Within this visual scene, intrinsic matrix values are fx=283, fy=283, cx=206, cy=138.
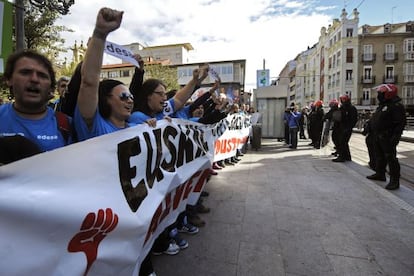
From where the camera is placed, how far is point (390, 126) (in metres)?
5.37

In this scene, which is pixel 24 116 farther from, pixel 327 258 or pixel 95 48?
pixel 327 258

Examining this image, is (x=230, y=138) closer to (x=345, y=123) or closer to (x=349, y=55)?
(x=345, y=123)

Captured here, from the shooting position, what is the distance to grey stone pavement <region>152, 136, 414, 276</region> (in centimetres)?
267

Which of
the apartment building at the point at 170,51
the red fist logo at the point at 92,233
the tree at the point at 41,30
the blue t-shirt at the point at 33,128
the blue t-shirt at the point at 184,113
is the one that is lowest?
the red fist logo at the point at 92,233

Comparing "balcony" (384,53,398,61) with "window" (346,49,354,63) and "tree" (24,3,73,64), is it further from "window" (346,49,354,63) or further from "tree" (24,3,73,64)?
"tree" (24,3,73,64)

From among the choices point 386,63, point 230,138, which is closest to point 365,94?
point 386,63

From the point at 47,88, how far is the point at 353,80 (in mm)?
49906

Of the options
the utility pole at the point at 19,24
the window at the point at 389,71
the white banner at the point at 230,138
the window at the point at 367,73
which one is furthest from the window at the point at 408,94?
the utility pole at the point at 19,24

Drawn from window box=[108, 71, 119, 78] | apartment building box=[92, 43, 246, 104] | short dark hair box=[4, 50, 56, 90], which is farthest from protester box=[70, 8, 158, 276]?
window box=[108, 71, 119, 78]

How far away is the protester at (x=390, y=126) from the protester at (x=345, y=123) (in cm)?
221

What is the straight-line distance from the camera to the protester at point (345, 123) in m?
7.88

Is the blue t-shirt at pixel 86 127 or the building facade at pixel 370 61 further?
the building facade at pixel 370 61

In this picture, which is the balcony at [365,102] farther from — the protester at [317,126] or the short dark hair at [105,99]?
the short dark hair at [105,99]

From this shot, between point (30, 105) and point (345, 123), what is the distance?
8.06 m
